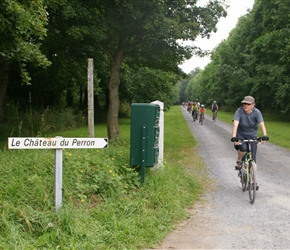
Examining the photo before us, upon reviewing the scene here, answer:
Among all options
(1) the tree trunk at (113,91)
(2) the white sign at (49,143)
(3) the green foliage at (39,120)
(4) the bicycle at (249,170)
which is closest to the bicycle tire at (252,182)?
(4) the bicycle at (249,170)

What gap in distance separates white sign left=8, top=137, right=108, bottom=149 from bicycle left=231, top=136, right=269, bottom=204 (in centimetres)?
287

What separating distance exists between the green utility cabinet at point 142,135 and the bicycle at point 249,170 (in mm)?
1591

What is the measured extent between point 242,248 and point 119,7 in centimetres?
1045

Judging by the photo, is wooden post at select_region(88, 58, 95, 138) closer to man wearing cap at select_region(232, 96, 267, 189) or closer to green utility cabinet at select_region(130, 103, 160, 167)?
green utility cabinet at select_region(130, 103, 160, 167)

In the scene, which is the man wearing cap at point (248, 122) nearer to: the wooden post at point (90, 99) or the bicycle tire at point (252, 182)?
the bicycle tire at point (252, 182)

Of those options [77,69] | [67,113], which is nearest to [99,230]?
[77,69]

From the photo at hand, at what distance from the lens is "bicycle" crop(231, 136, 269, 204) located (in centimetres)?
670

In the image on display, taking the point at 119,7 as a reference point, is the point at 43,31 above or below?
below

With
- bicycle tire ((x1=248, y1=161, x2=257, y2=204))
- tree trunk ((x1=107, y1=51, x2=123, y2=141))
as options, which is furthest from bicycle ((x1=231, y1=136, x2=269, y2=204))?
tree trunk ((x1=107, y1=51, x2=123, y2=141))

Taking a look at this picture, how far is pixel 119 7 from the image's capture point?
1326 cm

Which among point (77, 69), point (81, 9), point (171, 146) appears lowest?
point (171, 146)

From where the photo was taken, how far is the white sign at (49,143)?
182 inches

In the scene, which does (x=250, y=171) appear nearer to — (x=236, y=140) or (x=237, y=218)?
(x=236, y=140)

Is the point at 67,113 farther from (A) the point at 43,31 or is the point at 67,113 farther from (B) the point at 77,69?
(A) the point at 43,31
